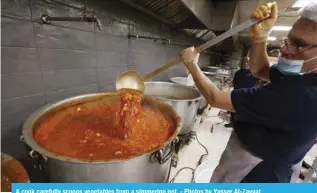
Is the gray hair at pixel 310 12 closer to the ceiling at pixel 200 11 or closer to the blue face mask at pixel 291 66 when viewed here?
the blue face mask at pixel 291 66

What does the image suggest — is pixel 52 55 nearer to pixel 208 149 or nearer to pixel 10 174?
pixel 10 174

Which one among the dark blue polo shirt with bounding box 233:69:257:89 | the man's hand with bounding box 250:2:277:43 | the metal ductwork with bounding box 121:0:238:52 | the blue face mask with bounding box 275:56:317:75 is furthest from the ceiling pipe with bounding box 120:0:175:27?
the blue face mask with bounding box 275:56:317:75

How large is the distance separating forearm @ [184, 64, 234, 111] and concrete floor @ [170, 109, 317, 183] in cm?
87

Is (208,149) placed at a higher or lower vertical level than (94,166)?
lower

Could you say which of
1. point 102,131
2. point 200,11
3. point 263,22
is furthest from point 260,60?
point 102,131

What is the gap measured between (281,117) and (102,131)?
39.1 inches

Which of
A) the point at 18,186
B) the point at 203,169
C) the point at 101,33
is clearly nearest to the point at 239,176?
the point at 203,169

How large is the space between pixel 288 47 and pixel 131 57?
1.54m

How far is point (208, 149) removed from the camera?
2.04 m

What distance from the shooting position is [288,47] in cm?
89

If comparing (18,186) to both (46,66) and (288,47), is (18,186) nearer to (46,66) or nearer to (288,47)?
(46,66)

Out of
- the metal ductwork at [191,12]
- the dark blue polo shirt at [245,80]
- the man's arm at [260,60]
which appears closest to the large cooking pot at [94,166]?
the man's arm at [260,60]

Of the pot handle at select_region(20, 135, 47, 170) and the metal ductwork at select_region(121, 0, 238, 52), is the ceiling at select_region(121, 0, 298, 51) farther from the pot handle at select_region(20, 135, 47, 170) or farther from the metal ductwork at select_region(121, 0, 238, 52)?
the pot handle at select_region(20, 135, 47, 170)

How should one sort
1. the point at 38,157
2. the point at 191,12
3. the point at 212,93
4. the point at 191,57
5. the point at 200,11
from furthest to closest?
1. the point at 200,11
2. the point at 191,12
3. the point at 191,57
4. the point at 212,93
5. the point at 38,157
